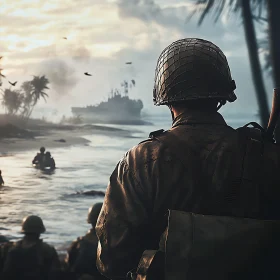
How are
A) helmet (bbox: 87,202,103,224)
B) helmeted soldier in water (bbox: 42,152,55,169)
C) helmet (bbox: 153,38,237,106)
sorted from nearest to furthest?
helmet (bbox: 153,38,237,106) < helmet (bbox: 87,202,103,224) < helmeted soldier in water (bbox: 42,152,55,169)

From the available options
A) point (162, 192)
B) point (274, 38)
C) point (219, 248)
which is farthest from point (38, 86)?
point (219, 248)

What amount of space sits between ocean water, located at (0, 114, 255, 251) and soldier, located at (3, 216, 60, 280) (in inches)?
139

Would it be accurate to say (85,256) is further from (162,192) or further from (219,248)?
(219,248)

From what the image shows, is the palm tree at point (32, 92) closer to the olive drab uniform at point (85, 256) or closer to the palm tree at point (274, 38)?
the olive drab uniform at point (85, 256)

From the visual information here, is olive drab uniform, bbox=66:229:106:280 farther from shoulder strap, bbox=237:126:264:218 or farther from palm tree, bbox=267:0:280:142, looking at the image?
shoulder strap, bbox=237:126:264:218

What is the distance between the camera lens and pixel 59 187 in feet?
34.2

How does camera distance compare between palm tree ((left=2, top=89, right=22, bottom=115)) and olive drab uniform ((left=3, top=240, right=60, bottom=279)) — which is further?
palm tree ((left=2, top=89, right=22, bottom=115))

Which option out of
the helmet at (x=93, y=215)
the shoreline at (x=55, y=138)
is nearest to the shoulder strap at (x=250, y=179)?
the helmet at (x=93, y=215)

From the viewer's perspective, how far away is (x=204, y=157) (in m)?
1.90

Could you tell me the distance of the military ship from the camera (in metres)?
13.1

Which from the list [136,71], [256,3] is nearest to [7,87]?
[136,71]

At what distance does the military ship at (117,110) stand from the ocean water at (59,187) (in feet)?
3.22

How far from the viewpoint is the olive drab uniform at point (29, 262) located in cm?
516

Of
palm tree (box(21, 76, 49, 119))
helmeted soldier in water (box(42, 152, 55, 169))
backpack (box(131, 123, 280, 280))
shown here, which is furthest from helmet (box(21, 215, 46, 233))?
palm tree (box(21, 76, 49, 119))
